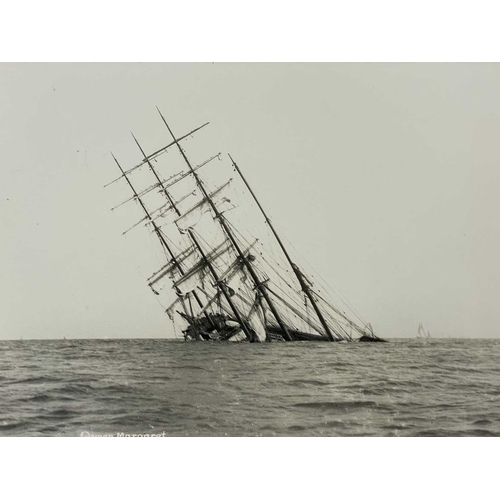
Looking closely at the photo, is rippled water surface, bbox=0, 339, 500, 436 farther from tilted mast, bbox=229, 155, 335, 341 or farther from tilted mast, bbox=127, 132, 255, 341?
tilted mast, bbox=127, 132, 255, 341

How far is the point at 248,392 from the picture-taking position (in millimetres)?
8617

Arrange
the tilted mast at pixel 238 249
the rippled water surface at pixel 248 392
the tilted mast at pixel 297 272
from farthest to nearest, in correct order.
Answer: the tilted mast at pixel 238 249, the tilted mast at pixel 297 272, the rippled water surface at pixel 248 392

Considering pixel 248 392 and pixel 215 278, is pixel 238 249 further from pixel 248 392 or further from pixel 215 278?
pixel 248 392

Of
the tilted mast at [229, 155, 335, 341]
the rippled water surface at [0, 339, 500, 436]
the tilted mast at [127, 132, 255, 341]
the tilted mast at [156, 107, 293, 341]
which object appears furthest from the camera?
the tilted mast at [127, 132, 255, 341]

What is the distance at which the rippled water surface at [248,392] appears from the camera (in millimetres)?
8242

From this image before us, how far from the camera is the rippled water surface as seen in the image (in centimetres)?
824

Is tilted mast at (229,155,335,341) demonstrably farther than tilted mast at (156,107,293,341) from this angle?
No

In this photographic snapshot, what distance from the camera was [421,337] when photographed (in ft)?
30.0

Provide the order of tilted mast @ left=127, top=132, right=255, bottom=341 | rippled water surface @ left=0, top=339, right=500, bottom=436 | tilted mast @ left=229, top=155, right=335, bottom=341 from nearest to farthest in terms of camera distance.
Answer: rippled water surface @ left=0, top=339, right=500, bottom=436 < tilted mast @ left=229, top=155, right=335, bottom=341 < tilted mast @ left=127, top=132, right=255, bottom=341

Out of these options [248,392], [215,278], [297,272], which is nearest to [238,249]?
[297,272]

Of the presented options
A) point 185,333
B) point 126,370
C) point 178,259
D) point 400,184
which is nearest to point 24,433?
point 126,370

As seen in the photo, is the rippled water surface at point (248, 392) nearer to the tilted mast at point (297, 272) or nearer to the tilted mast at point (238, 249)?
the tilted mast at point (297, 272)

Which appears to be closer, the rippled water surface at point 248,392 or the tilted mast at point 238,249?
the rippled water surface at point 248,392

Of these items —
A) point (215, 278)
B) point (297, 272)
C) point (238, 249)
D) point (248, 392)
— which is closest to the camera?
point (248, 392)
